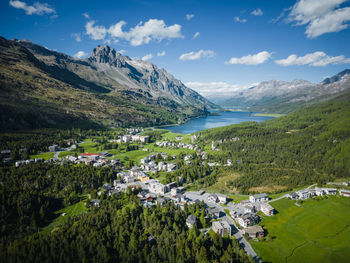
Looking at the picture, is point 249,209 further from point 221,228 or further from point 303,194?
point 303,194

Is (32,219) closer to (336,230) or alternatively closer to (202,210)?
(202,210)

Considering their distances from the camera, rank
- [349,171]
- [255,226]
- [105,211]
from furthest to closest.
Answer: [349,171] < [105,211] < [255,226]

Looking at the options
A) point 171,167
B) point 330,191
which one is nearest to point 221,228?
point 330,191

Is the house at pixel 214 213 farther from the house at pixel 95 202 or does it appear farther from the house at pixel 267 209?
the house at pixel 95 202

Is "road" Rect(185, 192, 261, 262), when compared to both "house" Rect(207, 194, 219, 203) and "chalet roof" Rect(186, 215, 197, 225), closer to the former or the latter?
"house" Rect(207, 194, 219, 203)

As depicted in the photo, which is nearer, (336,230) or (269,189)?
(336,230)

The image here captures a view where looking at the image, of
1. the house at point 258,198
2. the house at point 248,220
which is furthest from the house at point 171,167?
the house at point 248,220

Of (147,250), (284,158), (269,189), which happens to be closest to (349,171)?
(284,158)
